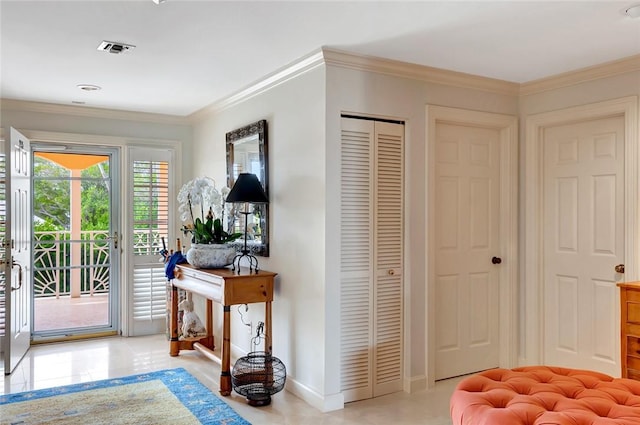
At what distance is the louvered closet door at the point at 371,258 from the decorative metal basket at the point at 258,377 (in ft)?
1.59

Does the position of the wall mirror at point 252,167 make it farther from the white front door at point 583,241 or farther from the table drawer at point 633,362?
the table drawer at point 633,362

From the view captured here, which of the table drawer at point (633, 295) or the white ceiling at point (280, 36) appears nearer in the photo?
the white ceiling at point (280, 36)

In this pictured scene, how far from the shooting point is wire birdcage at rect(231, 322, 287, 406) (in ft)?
11.1

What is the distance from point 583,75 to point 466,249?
1.54 meters

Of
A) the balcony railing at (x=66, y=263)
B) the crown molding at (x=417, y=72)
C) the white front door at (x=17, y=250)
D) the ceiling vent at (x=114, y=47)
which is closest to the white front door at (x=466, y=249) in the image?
the crown molding at (x=417, y=72)

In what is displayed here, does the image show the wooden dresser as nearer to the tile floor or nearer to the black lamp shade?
the tile floor

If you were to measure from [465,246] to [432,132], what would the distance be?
96cm

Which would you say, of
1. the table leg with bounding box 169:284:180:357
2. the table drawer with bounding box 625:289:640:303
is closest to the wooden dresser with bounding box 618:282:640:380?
the table drawer with bounding box 625:289:640:303

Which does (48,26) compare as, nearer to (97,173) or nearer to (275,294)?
(275,294)

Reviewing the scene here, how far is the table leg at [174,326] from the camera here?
4.55m

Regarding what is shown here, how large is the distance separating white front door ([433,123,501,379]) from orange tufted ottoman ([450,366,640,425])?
4.39 feet

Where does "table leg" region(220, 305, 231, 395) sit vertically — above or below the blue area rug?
above

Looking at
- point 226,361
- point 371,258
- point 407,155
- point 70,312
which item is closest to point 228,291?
point 226,361

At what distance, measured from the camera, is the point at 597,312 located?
3.66 m
